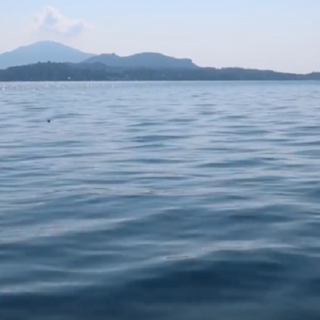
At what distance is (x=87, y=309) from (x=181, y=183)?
24.0ft

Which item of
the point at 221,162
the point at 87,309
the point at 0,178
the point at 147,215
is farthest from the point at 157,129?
the point at 87,309

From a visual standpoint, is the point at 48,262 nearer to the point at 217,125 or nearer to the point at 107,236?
the point at 107,236

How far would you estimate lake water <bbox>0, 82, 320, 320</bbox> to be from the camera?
7340 millimetres

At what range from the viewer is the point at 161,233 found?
10.1 meters

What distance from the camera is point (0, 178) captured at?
50.4 ft

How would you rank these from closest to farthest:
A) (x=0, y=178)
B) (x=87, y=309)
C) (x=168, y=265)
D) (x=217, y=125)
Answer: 1. (x=87, y=309)
2. (x=168, y=265)
3. (x=0, y=178)
4. (x=217, y=125)

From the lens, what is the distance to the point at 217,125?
2897cm

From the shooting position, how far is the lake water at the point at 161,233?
7.34 meters

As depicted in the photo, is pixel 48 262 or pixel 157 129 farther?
pixel 157 129

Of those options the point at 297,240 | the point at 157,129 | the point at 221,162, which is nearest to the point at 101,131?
the point at 157,129

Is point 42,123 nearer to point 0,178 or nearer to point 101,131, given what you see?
point 101,131

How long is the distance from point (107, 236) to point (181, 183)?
14.9 ft

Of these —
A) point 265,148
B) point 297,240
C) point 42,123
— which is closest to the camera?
point 297,240

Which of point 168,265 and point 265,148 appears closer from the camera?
point 168,265
